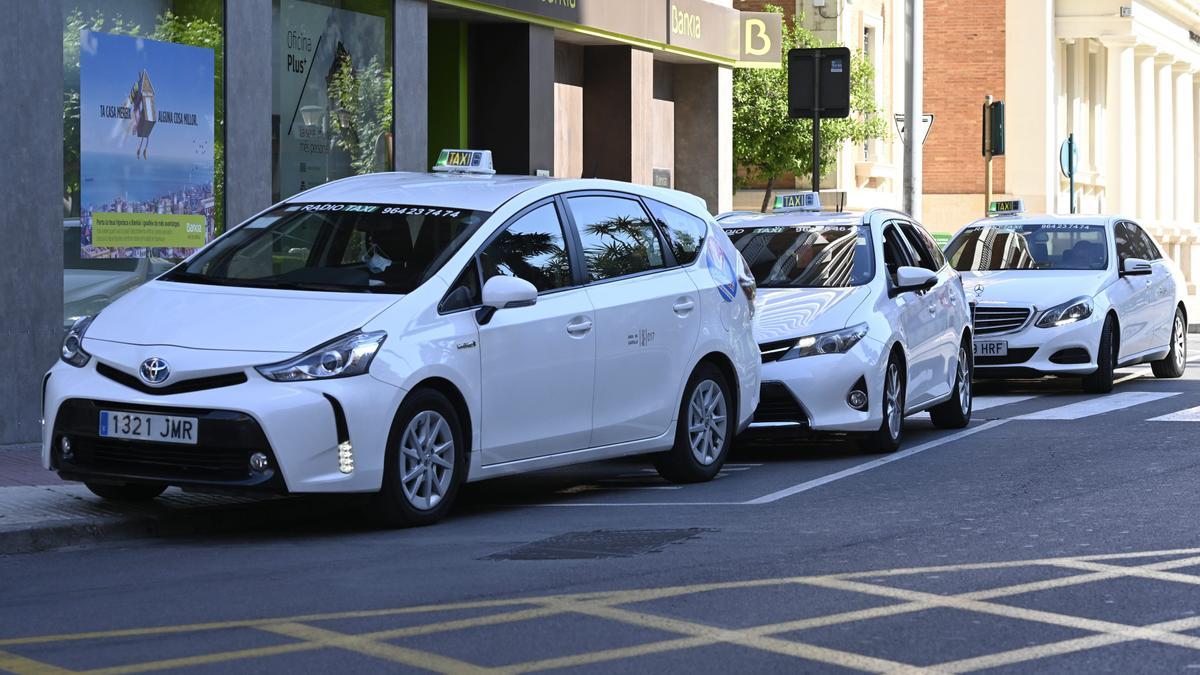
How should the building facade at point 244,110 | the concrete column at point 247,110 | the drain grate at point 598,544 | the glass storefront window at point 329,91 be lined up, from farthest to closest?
the glass storefront window at point 329,91, the concrete column at point 247,110, the building facade at point 244,110, the drain grate at point 598,544

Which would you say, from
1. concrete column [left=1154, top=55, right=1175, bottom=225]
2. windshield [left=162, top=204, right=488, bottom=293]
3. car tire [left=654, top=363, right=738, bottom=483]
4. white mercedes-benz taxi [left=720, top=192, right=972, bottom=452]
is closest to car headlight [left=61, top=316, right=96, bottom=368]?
windshield [left=162, top=204, right=488, bottom=293]

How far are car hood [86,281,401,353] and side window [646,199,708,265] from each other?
261 centimetres

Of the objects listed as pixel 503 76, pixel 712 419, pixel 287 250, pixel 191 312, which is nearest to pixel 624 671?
pixel 191 312

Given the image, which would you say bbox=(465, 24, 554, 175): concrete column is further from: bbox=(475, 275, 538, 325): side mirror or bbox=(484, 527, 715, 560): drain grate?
bbox=(484, 527, 715, 560): drain grate

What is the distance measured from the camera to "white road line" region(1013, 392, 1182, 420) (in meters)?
15.9

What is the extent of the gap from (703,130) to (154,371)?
17.6 m

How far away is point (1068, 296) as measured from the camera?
1828 centimetres

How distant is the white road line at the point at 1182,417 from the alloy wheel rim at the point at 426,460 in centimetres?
767

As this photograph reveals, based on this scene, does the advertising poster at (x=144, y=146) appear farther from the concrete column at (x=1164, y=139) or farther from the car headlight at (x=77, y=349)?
the concrete column at (x=1164, y=139)

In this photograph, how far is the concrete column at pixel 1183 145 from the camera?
61000 millimetres

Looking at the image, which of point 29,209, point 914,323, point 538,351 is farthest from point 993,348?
point 538,351

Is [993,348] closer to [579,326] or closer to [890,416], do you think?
[890,416]

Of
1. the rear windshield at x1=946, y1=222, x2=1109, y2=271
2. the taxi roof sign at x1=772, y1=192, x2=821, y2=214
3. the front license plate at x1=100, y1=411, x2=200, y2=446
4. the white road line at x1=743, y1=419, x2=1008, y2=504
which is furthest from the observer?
the rear windshield at x1=946, y1=222, x2=1109, y2=271

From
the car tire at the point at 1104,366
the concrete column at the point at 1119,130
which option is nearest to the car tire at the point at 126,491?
the car tire at the point at 1104,366
